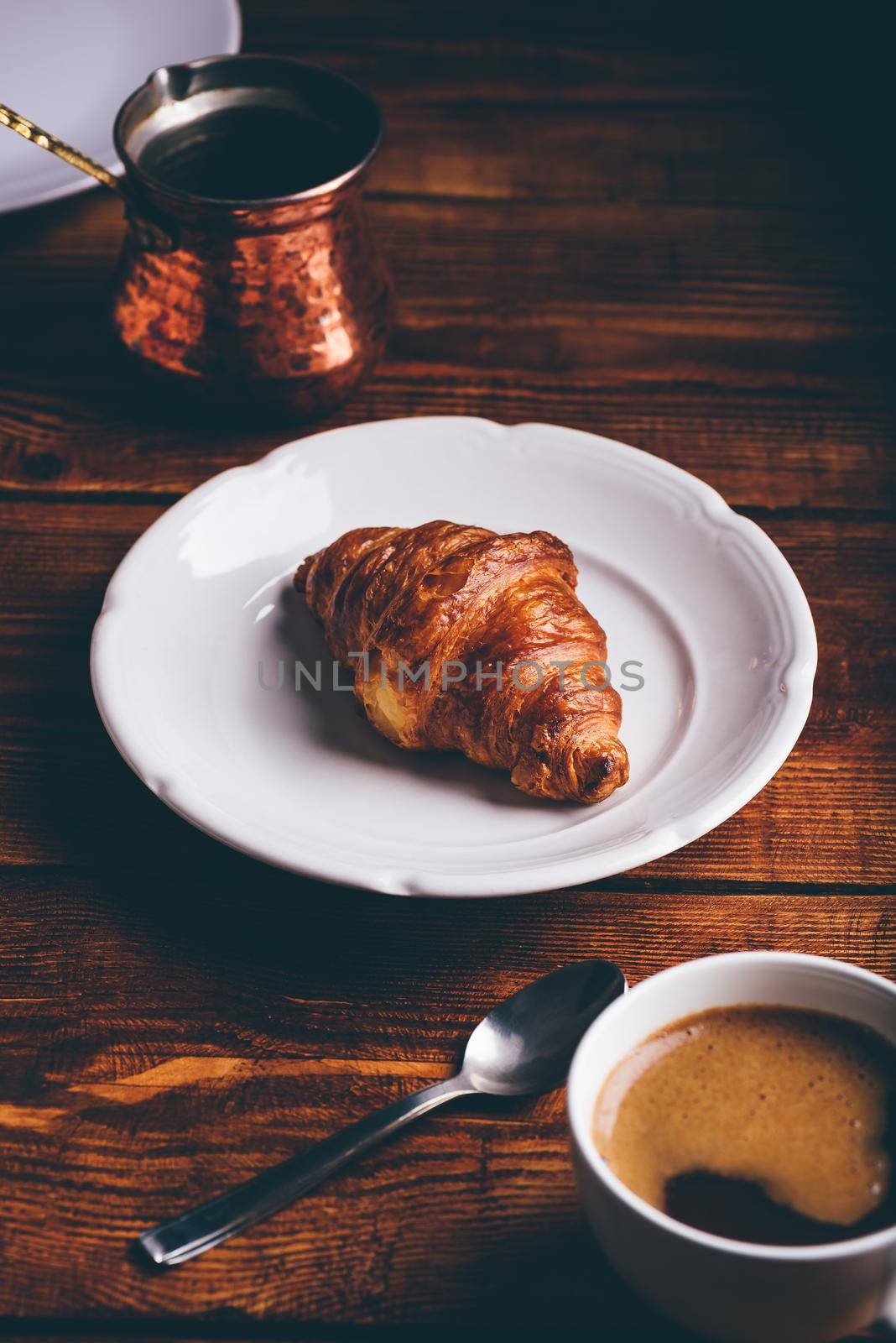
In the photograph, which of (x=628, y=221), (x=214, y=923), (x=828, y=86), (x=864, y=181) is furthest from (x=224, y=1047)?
(x=828, y=86)

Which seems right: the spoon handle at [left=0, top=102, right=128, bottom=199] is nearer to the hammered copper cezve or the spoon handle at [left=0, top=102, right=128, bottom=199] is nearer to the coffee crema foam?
the hammered copper cezve

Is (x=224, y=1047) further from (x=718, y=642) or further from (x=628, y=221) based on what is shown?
(x=628, y=221)

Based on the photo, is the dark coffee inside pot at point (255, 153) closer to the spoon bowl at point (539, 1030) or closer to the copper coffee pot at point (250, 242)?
the copper coffee pot at point (250, 242)

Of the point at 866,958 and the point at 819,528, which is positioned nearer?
the point at 866,958

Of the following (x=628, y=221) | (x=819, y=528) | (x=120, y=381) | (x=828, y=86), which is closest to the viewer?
(x=819, y=528)

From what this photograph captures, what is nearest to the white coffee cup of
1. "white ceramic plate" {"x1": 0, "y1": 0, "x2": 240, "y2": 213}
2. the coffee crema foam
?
the coffee crema foam

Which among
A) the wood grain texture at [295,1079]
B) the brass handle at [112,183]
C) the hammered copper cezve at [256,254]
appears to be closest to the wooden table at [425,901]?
the wood grain texture at [295,1079]
